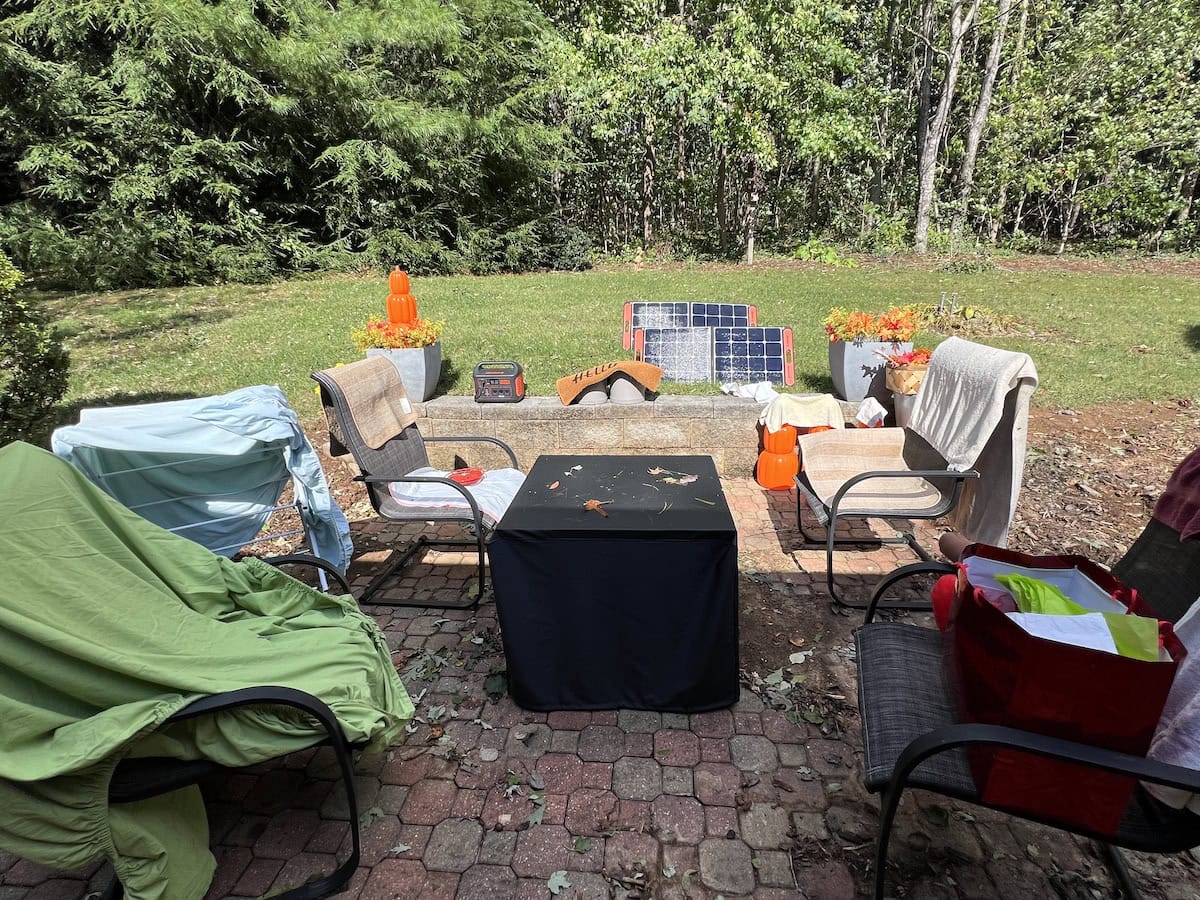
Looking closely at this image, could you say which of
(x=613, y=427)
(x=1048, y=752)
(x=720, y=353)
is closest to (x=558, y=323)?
(x=720, y=353)

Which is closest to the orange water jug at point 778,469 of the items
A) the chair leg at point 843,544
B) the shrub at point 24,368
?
the chair leg at point 843,544

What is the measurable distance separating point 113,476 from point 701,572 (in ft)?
7.85

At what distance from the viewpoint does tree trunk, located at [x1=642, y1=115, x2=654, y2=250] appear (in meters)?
15.1

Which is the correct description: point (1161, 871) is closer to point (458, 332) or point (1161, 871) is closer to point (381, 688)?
point (381, 688)

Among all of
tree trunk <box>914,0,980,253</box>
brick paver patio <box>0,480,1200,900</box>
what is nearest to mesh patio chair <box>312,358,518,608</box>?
brick paver patio <box>0,480,1200,900</box>

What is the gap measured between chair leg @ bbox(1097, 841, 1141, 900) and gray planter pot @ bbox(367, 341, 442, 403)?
4.56 m

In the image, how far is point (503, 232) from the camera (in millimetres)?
13992

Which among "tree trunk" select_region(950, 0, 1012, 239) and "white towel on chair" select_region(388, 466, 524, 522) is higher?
"tree trunk" select_region(950, 0, 1012, 239)

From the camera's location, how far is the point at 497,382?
15.4 ft

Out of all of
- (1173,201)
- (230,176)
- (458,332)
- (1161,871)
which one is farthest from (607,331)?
(1173,201)

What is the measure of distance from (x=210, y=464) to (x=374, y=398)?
2.98 feet

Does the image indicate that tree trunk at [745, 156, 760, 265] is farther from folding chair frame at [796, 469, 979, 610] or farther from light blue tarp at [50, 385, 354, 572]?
light blue tarp at [50, 385, 354, 572]

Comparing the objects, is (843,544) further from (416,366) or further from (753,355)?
(416,366)

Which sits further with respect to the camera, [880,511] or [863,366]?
[863,366]
